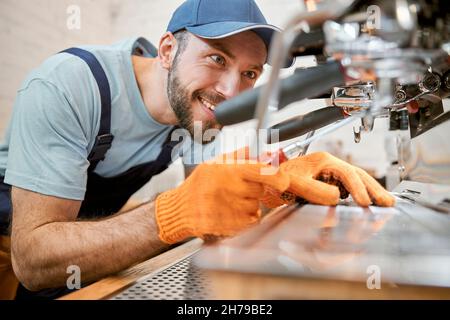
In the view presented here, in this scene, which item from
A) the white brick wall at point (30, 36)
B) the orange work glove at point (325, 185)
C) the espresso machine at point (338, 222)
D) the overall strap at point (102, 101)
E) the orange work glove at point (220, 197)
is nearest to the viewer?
the espresso machine at point (338, 222)

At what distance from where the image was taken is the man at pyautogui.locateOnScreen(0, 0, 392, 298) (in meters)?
0.41

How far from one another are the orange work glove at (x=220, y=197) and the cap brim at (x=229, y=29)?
221mm

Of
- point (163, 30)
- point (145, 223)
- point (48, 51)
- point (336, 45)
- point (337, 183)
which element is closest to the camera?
point (336, 45)

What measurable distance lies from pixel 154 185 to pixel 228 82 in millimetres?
412

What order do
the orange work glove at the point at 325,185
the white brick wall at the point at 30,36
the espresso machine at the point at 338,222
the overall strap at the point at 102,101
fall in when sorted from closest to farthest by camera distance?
the espresso machine at the point at 338,222 < the orange work glove at the point at 325,185 < the overall strap at the point at 102,101 < the white brick wall at the point at 30,36

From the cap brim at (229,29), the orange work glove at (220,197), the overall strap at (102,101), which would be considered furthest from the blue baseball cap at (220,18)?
the orange work glove at (220,197)

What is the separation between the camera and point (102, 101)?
62 centimetres

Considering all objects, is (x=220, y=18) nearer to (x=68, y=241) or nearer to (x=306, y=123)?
(x=306, y=123)

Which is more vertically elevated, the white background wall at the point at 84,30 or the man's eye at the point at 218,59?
the white background wall at the point at 84,30

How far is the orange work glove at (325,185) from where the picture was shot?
20.4 inches

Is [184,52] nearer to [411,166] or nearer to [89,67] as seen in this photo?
[89,67]

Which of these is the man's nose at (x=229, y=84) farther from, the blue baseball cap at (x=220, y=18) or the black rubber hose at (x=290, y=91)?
the black rubber hose at (x=290, y=91)
